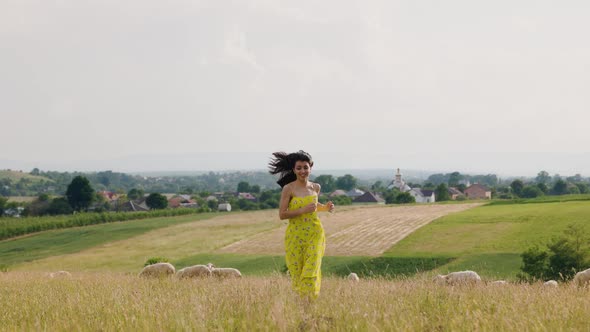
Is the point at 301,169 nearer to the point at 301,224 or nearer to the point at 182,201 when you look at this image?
the point at 301,224

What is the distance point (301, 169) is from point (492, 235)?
42.4m

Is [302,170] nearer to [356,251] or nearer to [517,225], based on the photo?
[356,251]

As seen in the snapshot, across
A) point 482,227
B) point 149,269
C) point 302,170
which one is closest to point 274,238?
point 482,227

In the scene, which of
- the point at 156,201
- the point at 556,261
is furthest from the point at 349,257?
the point at 156,201

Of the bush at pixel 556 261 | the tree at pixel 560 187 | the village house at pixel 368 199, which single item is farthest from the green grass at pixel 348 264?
the tree at pixel 560 187

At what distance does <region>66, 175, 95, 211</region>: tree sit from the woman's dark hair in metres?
134

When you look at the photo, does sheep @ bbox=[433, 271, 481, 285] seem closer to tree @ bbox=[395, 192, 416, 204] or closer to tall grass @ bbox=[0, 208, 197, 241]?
tall grass @ bbox=[0, 208, 197, 241]

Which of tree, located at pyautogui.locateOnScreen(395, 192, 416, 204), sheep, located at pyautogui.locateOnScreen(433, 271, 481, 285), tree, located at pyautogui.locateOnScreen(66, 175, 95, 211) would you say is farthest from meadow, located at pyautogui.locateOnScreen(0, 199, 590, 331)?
tree, located at pyautogui.locateOnScreen(395, 192, 416, 204)

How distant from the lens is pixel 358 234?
5547cm

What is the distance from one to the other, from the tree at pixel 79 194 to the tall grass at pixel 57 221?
3890cm

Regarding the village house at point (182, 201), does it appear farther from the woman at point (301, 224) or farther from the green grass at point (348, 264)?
the woman at point (301, 224)

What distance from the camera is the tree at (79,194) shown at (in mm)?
133250

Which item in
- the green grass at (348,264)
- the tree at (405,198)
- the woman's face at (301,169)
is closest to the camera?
the woman's face at (301,169)

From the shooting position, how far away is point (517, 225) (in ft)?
167
